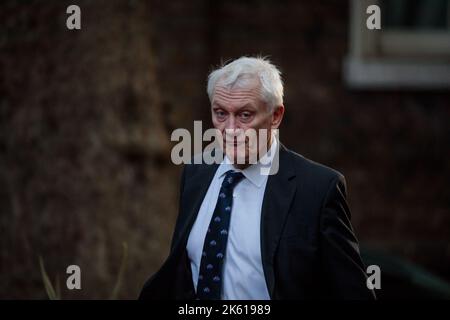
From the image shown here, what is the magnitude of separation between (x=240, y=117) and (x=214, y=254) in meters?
0.49

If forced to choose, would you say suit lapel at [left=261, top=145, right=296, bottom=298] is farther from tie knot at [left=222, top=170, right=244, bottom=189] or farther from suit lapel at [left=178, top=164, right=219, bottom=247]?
suit lapel at [left=178, top=164, right=219, bottom=247]

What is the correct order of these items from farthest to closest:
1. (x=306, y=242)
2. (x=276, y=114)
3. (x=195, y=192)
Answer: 1. (x=195, y=192)
2. (x=276, y=114)
3. (x=306, y=242)

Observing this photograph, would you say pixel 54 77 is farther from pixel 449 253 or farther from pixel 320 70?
pixel 449 253

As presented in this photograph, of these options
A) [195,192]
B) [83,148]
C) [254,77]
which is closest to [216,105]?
[254,77]

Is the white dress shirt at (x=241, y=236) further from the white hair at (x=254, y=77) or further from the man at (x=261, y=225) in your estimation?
the white hair at (x=254, y=77)

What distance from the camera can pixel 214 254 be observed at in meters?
2.96

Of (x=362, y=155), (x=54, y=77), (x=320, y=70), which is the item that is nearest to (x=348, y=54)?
(x=320, y=70)

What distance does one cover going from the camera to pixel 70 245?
5.49m

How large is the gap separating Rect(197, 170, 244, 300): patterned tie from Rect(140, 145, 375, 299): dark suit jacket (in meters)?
0.11

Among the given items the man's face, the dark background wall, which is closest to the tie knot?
the man's face

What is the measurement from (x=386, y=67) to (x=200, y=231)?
22.2 ft

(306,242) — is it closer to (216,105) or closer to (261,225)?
(261,225)

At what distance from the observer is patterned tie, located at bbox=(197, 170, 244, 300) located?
2939 mm

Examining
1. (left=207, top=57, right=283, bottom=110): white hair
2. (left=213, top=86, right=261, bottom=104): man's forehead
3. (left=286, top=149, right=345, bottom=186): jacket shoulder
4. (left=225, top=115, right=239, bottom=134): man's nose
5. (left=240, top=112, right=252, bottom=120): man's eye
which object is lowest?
(left=286, top=149, right=345, bottom=186): jacket shoulder
